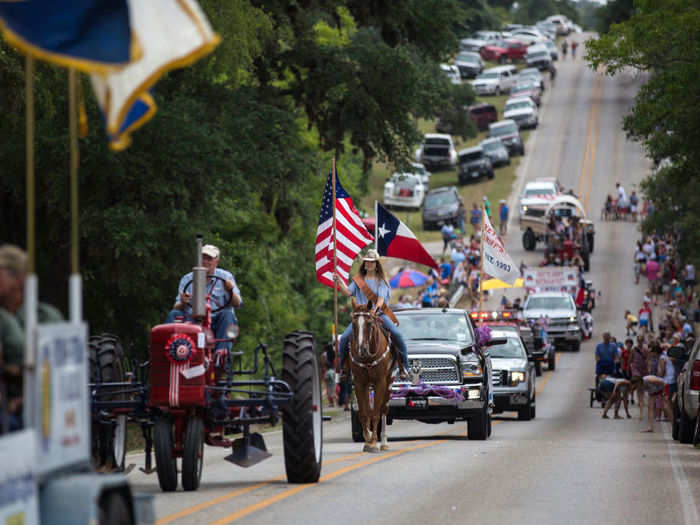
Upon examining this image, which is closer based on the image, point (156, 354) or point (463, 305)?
point (156, 354)

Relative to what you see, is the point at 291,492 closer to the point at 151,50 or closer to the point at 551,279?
the point at 151,50

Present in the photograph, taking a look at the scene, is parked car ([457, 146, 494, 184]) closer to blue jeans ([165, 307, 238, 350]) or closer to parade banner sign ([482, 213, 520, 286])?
parade banner sign ([482, 213, 520, 286])

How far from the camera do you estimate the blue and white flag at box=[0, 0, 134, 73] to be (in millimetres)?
7547

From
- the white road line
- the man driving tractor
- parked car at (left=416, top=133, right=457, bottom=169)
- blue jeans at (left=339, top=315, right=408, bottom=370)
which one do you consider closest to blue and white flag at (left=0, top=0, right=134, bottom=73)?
the man driving tractor

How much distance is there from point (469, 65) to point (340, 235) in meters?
99.0

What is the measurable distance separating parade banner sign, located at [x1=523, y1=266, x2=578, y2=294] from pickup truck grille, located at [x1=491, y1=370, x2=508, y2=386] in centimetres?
2651

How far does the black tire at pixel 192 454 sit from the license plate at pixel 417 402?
9.02m

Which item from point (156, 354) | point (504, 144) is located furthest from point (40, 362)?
point (504, 144)

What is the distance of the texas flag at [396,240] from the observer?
2656cm

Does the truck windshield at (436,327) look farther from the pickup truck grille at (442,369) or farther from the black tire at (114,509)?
the black tire at (114,509)

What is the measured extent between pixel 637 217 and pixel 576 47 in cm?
5819

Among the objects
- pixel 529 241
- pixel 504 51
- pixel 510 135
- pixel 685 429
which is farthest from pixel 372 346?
pixel 504 51

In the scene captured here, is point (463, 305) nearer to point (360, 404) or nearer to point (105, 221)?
point (105, 221)

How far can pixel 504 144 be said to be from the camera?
93500mm
